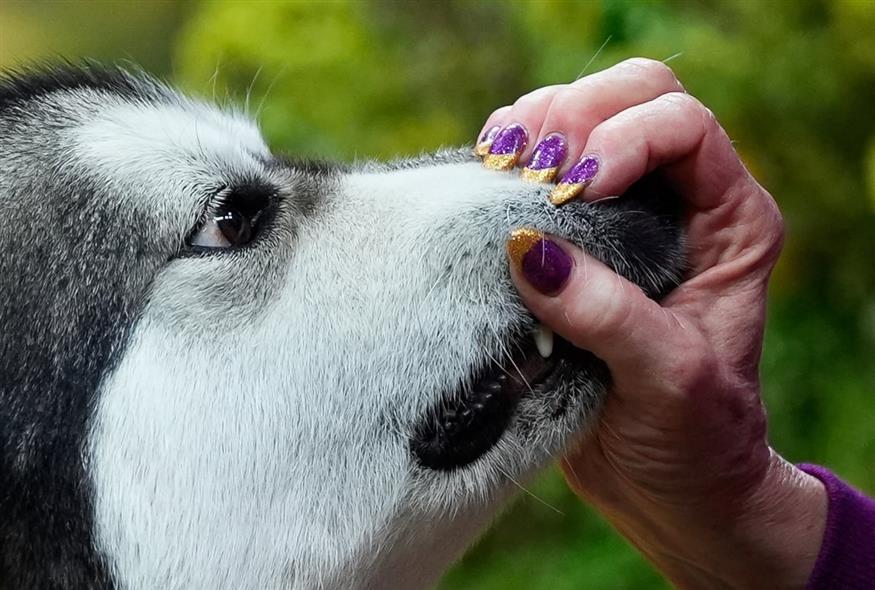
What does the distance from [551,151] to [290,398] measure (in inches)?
26.0

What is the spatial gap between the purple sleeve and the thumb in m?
0.69

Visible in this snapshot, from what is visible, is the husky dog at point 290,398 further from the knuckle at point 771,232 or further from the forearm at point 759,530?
the forearm at point 759,530

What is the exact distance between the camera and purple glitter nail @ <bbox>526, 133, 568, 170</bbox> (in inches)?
80.4

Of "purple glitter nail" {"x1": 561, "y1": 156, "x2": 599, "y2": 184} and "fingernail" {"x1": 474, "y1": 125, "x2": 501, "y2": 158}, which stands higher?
"fingernail" {"x1": 474, "y1": 125, "x2": 501, "y2": 158}

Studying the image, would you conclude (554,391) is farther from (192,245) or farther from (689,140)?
(192,245)

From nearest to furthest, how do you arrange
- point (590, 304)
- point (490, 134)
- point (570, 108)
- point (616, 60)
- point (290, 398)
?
point (590, 304) → point (290, 398) → point (570, 108) → point (490, 134) → point (616, 60)

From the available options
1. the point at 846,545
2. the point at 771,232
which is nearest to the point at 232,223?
the point at 771,232

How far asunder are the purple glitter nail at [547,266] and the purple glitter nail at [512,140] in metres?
0.29

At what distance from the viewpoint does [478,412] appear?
1965mm

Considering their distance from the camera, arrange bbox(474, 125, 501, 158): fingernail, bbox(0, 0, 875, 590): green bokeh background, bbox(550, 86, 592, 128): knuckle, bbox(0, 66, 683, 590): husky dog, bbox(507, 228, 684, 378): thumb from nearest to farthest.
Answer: bbox(507, 228, 684, 378): thumb
bbox(0, 66, 683, 590): husky dog
bbox(550, 86, 592, 128): knuckle
bbox(474, 125, 501, 158): fingernail
bbox(0, 0, 875, 590): green bokeh background

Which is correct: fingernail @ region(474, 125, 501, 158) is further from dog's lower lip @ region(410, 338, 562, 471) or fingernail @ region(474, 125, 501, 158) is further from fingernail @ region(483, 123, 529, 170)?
dog's lower lip @ region(410, 338, 562, 471)

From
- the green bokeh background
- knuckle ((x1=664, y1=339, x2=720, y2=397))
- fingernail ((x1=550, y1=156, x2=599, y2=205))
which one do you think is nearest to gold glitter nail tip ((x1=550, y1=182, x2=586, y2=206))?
fingernail ((x1=550, y1=156, x2=599, y2=205))

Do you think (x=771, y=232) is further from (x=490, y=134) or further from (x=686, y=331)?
(x=490, y=134)

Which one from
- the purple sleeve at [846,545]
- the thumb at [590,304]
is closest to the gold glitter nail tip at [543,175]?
the thumb at [590,304]
